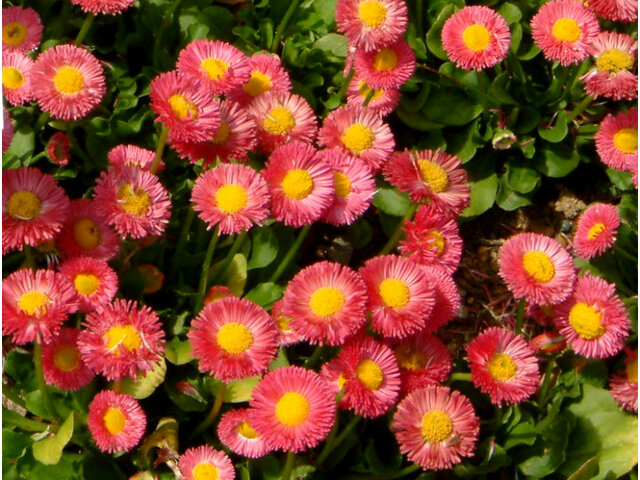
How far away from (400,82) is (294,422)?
1.16m

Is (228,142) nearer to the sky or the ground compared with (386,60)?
nearer to the ground

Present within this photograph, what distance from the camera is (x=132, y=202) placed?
2.50 meters

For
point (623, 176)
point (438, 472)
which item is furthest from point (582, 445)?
point (623, 176)

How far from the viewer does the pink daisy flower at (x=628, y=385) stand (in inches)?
114

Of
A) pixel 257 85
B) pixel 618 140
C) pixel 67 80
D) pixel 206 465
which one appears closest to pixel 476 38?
pixel 618 140

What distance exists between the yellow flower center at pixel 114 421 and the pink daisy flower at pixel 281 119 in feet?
2.97

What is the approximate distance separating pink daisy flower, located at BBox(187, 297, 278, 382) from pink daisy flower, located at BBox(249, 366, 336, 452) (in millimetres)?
59

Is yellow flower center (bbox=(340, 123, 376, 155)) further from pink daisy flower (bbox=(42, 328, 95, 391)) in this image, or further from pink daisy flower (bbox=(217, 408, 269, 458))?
pink daisy flower (bbox=(42, 328, 95, 391))

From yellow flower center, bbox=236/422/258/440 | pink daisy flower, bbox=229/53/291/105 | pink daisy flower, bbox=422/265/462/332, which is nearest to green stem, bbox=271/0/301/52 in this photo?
pink daisy flower, bbox=229/53/291/105

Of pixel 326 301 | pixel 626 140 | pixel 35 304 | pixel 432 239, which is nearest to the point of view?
pixel 35 304

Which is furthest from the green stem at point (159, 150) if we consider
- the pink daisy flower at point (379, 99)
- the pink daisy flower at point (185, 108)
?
the pink daisy flower at point (379, 99)

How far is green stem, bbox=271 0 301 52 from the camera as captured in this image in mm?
3131

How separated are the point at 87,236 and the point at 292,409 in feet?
2.44

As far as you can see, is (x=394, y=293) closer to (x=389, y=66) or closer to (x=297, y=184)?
(x=297, y=184)
